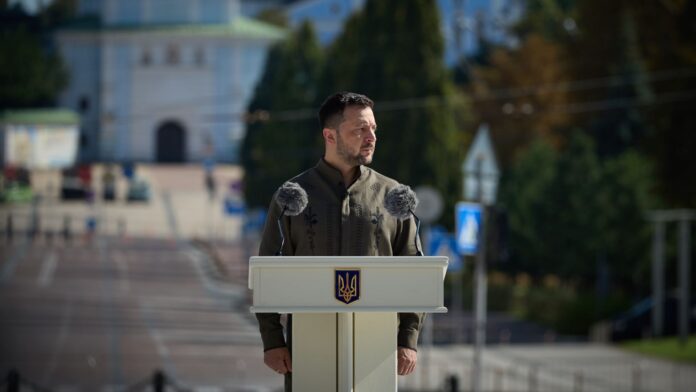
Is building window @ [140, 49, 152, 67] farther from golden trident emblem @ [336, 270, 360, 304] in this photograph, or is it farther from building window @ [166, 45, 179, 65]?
golden trident emblem @ [336, 270, 360, 304]

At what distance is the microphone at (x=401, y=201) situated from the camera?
6.03 meters

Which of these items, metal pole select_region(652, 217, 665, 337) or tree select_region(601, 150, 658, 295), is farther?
tree select_region(601, 150, 658, 295)

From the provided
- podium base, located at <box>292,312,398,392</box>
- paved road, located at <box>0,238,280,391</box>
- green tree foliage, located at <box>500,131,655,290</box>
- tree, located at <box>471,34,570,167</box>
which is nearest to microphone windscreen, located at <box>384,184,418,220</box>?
podium base, located at <box>292,312,398,392</box>

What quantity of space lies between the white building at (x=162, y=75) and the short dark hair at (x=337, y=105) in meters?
22.3

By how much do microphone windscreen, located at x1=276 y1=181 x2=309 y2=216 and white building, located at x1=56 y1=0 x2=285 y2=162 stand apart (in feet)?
73.6

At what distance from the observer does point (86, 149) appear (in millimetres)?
29250

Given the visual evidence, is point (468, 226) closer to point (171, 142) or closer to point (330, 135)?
point (171, 142)

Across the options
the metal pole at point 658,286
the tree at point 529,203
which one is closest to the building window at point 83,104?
the metal pole at point 658,286

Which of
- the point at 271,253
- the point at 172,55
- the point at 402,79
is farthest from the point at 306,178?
the point at 402,79

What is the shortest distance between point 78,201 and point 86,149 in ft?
3.35

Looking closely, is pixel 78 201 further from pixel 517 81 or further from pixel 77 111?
pixel 517 81

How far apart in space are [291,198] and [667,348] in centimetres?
3044

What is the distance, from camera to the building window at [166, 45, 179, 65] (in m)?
35.1

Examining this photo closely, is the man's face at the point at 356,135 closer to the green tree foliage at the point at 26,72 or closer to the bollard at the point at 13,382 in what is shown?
the bollard at the point at 13,382
